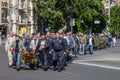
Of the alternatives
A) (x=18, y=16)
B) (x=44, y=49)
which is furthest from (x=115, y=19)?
(x=44, y=49)

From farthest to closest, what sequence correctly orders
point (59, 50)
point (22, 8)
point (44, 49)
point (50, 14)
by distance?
point (22, 8) → point (50, 14) → point (44, 49) → point (59, 50)

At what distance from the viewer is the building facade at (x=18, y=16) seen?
219ft

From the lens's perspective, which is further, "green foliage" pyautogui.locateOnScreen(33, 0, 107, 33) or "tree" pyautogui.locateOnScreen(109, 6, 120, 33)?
"tree" pyautogui.locateOnScreen(109, 6, 120, 33)

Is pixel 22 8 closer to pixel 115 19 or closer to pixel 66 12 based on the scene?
pixel 66 12

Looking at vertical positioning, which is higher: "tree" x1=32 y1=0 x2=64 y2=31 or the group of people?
"tree" x1=32 y1=0 x2=64 y2=31

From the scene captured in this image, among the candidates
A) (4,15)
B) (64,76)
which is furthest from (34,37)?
(4,15)

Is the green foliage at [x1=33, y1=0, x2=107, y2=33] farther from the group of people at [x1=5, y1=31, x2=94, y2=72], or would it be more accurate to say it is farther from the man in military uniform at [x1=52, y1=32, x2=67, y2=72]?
the man in military uniform at [x1=52, y1=32, x2=67, y2=72]

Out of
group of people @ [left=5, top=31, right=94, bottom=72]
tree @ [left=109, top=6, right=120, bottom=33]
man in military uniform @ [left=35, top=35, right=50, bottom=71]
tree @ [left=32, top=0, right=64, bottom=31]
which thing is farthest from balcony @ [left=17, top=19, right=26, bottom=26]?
man in military uniform @ [left=35, top=35, right=50, bottom=71]

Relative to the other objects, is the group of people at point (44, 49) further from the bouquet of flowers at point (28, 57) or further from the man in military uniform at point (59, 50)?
the bouquet of flowers at point (28, 57)

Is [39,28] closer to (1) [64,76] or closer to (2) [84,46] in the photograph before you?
(2) [84,46]

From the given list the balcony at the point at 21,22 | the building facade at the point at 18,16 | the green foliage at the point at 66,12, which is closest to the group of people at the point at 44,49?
the green foliage at the point at 66,12

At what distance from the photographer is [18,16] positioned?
7169 centimetres

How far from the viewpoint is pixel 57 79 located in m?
14.9

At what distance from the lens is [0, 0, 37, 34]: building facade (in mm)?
66750
